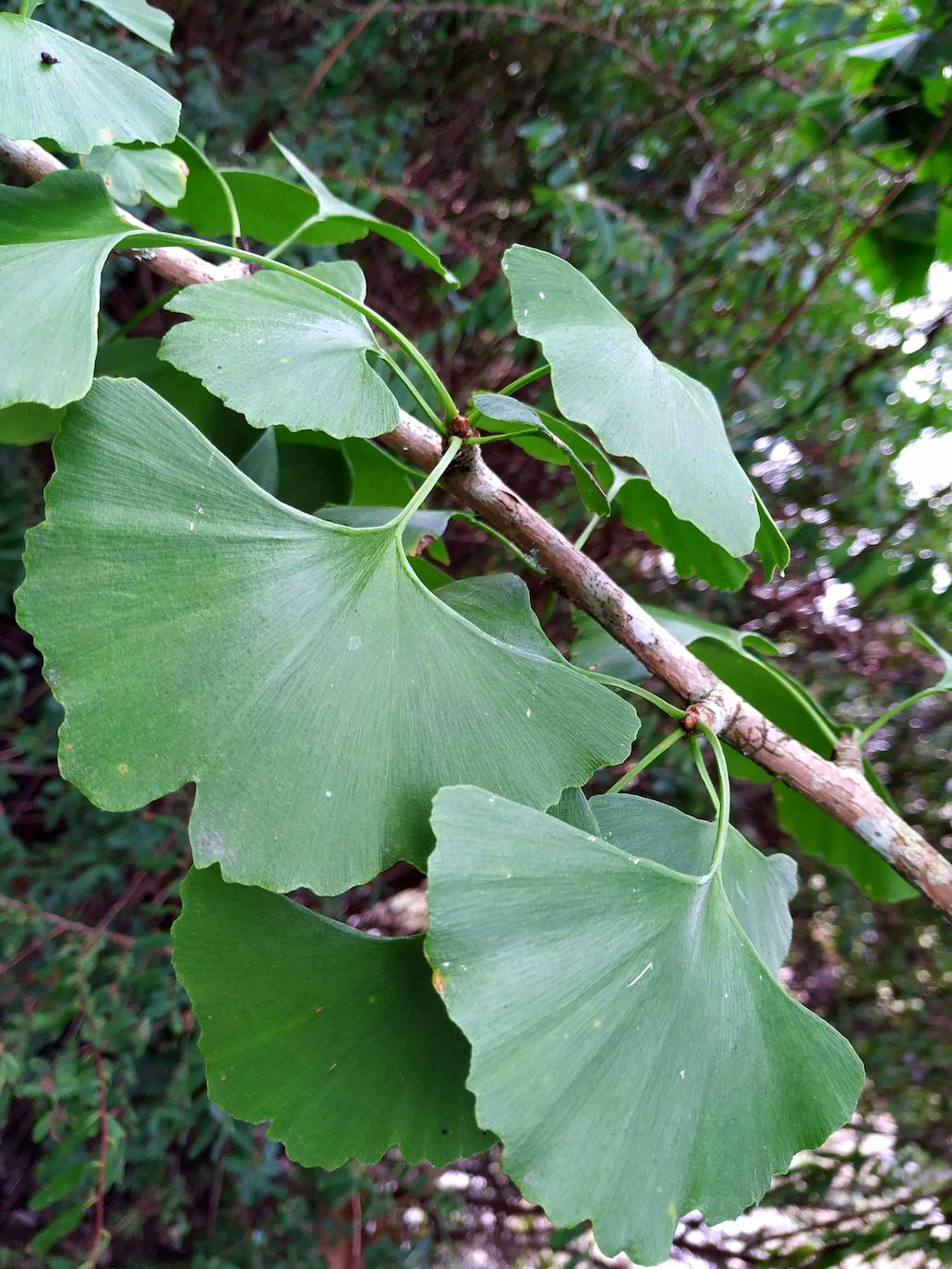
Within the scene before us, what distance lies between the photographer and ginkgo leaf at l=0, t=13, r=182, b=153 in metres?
0.33

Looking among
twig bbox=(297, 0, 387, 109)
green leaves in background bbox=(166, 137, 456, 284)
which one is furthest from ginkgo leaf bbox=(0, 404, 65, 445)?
twig bbox=(297, 0, 387, 109)

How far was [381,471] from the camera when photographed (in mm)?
563

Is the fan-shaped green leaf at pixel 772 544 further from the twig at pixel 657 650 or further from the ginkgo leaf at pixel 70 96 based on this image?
the ginkgo leaf at pixel 70 96

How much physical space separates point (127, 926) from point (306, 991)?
0.87 metres

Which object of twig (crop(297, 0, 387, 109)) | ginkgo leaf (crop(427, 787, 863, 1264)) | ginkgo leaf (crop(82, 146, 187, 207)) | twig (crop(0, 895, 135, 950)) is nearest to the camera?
ginkgo leaf (crop(427, 787, 863, 1264))

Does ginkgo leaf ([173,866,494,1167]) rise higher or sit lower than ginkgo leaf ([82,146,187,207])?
lower

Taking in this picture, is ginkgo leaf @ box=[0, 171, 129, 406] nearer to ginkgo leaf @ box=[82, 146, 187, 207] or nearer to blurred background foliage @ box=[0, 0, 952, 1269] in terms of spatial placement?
ginkgo leaf @ box=[82, 146, 187, 207]

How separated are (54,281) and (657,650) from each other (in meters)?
0.32

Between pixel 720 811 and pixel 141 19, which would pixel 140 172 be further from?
pixel 720 811

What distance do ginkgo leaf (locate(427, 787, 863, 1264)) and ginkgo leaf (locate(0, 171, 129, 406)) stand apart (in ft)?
0.68

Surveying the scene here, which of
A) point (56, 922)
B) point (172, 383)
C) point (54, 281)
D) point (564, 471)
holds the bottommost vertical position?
point (56, 922)

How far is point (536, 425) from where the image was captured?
14.9 inches

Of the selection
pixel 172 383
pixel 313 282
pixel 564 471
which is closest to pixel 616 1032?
pixel 313 282

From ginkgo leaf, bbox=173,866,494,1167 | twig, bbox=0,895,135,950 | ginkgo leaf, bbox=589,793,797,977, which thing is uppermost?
ginkgo leaf, bbox=589,793,797,977
